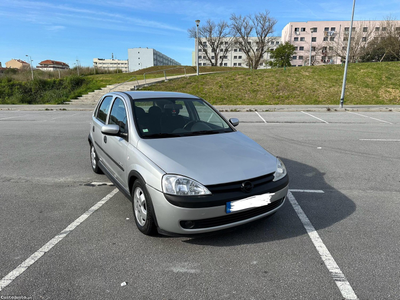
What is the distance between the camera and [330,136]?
894cm

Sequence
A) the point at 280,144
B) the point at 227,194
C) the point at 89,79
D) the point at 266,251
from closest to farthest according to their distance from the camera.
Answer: the point at 227,194 < the point at 266,251 < the point at 280,144 < the point at 89,79

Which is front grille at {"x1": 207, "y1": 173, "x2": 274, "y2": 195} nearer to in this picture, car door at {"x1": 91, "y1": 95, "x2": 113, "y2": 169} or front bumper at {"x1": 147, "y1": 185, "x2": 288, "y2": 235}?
front bumper at {"x1": 147, "y1": 185, "x2": 288, "y2": 235}

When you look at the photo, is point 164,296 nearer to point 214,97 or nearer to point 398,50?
point 214,97

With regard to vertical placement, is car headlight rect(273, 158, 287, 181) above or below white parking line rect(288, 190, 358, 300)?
above

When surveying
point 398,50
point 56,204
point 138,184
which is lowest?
point 56,204

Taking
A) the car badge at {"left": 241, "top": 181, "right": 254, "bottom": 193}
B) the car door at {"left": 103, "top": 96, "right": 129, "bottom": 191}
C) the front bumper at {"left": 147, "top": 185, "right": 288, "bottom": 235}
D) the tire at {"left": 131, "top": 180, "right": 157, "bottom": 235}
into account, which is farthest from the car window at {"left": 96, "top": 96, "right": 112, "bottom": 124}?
the car badge at {"left": 241, "top": 181, "right": 254, "bottom": 193}

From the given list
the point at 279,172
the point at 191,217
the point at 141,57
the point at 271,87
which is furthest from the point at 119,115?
the point at 141,57

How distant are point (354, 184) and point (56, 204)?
15.8 feet

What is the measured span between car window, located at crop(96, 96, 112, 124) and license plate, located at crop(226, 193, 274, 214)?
279cm

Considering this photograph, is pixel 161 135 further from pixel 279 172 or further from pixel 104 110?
pixel 104 110

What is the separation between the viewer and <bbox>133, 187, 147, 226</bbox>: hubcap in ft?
9.96

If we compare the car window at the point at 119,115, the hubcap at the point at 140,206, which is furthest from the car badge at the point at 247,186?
the car window at the point at 119,115

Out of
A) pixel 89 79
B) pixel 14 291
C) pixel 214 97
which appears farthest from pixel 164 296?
pixel 89 79

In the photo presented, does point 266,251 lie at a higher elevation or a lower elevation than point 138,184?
lower
